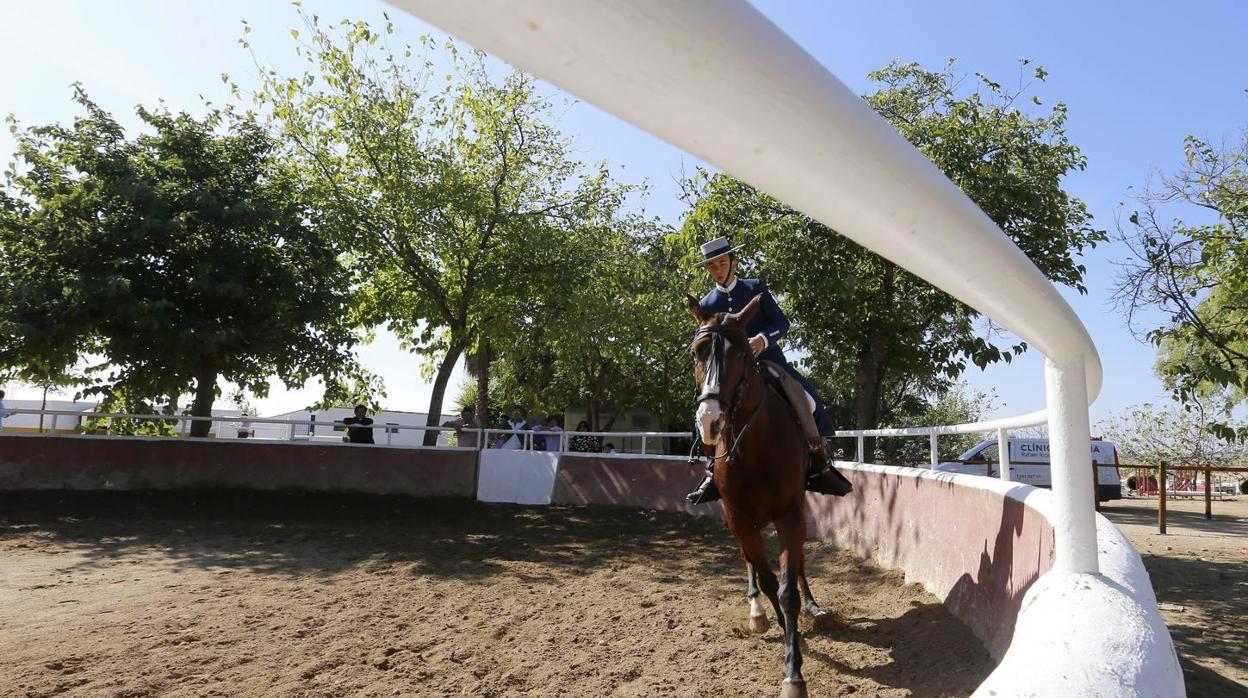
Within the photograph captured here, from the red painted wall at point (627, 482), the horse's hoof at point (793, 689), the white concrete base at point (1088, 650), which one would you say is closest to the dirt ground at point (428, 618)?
the horse's hoof at point (793, 689)

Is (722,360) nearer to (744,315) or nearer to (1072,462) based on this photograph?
(744,315)

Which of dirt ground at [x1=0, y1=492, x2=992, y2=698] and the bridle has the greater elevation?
the bridle

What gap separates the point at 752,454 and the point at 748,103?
4485 mm

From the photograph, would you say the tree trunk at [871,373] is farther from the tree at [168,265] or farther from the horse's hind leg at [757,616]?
the tree at [168,265]

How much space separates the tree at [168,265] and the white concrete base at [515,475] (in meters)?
4.65

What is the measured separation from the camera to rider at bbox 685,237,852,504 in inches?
227

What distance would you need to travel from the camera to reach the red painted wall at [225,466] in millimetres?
13430

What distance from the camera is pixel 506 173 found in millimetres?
18062

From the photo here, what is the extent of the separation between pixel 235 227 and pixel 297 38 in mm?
5252

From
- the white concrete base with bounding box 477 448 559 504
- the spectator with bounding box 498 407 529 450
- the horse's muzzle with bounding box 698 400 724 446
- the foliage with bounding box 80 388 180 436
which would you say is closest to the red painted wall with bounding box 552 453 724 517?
the white concrete base with bounding box 477 448 559 504

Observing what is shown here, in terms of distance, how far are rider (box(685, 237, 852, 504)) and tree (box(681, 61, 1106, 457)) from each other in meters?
7.40

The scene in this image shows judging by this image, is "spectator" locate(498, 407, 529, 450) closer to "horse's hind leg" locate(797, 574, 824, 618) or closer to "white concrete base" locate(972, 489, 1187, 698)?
"horse's hind leg" locate(797, 574, 824, 618)

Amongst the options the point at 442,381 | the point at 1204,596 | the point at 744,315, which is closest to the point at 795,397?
the point at 744,315

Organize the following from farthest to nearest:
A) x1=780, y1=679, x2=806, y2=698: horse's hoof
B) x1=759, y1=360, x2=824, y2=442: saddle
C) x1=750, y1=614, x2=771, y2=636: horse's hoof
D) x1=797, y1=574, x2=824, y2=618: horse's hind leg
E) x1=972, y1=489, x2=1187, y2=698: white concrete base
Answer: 1. x1=797, y1=574, x2=824, y2=618: horse's hind leg
2. x1=759, y1=360, x2=824, y2=442: saddle
3. x1=750, y1=614, x2=771, y2=636: horse's hoof
4. x1=780, y1=679, x2=806, y2=698: horse's hoof
5. x1=972, y1=489, x2=1187, y2=698: white concrete base
